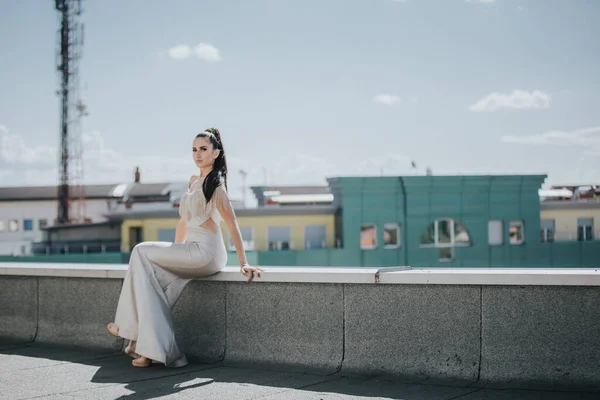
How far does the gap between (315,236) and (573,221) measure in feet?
64.5

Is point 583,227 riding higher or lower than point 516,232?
higher

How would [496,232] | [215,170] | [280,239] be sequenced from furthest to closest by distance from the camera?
[496,232], [280,239], [215,170]

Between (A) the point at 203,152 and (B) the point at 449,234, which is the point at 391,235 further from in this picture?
(A) the point at 203,152

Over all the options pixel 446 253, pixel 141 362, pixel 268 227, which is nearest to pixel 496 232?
pixel 446 253

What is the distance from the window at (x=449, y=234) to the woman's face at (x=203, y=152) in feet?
145

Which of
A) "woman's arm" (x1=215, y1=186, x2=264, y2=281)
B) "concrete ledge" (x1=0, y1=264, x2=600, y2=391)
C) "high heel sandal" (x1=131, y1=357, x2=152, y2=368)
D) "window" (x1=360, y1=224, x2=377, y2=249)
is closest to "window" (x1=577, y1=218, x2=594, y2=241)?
"window" (x1=360, y1=224, x2=377, y2=249)

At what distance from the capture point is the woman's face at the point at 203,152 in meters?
6.72

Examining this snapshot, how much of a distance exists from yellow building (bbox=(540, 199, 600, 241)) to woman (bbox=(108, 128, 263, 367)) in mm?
50914

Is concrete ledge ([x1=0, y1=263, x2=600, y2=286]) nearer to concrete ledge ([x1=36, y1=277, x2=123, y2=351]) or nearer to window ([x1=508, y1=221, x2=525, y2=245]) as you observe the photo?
concrete ledge ([x1=36, y1=277, x2=123, y2=351])

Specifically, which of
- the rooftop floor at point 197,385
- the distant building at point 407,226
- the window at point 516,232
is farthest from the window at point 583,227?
the rooftop floor at point 197,385

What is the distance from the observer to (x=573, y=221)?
2174 inches

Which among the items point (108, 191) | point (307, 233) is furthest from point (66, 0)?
point (307, 233)

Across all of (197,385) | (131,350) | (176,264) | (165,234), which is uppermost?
(176,264)

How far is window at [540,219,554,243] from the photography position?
54.0m
